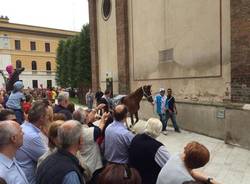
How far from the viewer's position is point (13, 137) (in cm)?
256

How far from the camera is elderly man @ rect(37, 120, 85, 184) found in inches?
93.5

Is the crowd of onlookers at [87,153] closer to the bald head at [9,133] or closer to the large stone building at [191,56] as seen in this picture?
the bald head at [9,133]

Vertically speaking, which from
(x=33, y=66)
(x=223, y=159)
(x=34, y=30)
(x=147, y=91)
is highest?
(x=34, y=30)

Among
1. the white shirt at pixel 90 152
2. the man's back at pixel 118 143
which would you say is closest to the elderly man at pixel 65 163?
the white shirt at pixel 90 152

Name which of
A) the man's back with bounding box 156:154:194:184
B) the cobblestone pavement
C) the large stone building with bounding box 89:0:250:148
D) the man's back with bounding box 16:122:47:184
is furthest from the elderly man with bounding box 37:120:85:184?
the large stone building with bounding box 89:0:250:148

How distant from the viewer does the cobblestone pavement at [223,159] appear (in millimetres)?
6777

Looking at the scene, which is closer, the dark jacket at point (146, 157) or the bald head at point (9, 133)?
the bald head at point (9, 133)

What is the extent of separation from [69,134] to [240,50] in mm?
7781

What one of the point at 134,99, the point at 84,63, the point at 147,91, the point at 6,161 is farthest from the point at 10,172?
the point at 84,63

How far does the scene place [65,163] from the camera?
2461 mm

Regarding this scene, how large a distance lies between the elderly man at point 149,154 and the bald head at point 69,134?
1103mm

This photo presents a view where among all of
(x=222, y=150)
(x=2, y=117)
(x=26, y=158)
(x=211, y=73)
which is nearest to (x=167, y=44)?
(x=211, y=73)

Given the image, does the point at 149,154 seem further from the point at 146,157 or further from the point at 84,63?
the point at 84,63

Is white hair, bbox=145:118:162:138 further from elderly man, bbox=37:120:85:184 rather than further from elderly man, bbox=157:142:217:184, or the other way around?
elderly man, bbox=37:120:85:184
